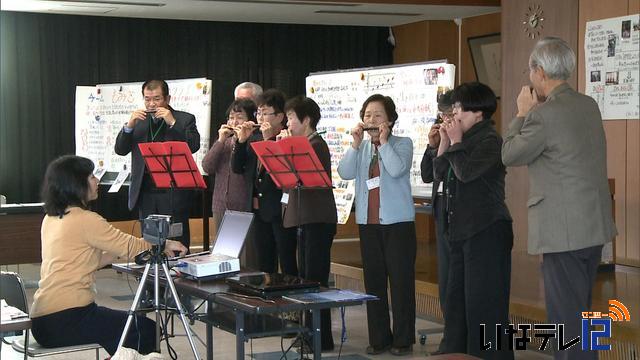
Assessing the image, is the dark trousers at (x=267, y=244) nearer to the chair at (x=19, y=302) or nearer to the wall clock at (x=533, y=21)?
the chair at (x=19, y=302)

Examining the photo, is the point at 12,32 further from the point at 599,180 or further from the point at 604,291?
the point at 599,180

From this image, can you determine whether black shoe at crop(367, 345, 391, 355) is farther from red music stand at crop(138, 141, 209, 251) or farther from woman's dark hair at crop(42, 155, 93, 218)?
woman's dark hair at crop(42, 155, 93, 218)

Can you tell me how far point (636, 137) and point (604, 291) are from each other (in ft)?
5.57

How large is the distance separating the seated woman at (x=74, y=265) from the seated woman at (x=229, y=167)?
5.81 feet

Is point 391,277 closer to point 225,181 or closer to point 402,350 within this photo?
point 402,350

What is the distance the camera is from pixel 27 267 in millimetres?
9141

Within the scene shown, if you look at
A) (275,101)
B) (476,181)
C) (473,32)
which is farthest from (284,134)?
(473,32)

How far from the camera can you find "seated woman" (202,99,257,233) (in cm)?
585

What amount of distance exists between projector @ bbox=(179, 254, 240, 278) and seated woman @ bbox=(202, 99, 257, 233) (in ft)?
4.80

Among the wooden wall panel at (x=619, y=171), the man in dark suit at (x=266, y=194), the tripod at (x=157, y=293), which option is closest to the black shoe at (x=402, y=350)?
the man in dark suit at (x=266, y=194)

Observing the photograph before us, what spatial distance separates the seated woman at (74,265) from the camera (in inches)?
156

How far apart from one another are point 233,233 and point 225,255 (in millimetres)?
113

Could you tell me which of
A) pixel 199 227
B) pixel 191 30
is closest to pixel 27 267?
pixel 199 227

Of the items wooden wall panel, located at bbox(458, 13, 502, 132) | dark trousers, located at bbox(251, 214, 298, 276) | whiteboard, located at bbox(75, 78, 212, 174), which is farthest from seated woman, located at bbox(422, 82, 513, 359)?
wooden wall panel, located at bbox(458, 13, 502, 132)
